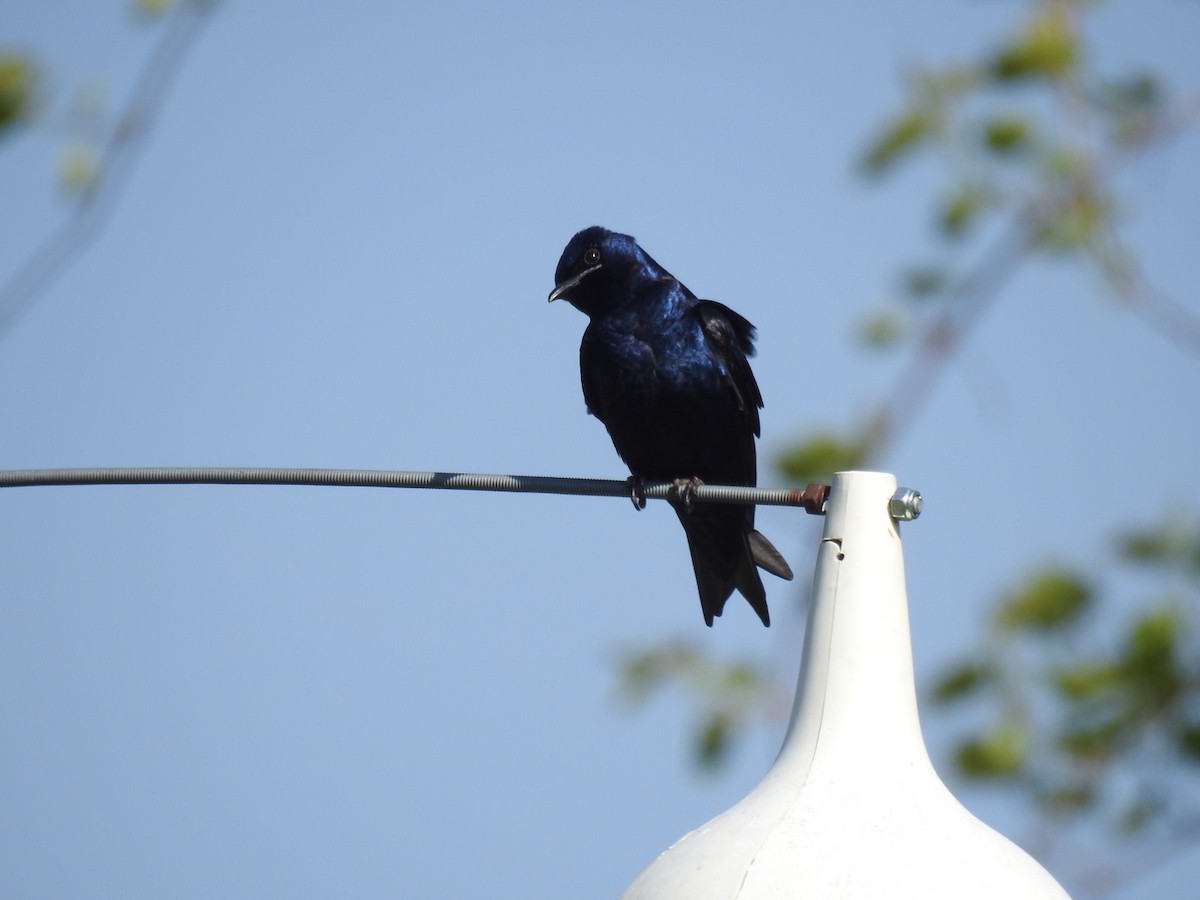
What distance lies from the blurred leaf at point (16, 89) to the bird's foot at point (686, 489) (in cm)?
218

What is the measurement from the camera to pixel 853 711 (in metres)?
2.99

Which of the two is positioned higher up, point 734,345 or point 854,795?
point 734,345

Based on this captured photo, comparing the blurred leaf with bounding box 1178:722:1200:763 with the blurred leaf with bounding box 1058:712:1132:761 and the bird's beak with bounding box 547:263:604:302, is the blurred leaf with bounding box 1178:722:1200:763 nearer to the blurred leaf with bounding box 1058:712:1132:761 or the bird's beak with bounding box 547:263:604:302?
the blurred leaf with bounding box 1058:712:1132:761

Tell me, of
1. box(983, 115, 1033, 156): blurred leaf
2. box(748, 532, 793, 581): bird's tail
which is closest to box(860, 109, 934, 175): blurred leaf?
box(983, 115, 1033, 156): blurred leaf

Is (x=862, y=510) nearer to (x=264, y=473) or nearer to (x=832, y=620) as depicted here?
(x=832, y=620)

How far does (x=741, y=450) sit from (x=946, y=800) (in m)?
3.30

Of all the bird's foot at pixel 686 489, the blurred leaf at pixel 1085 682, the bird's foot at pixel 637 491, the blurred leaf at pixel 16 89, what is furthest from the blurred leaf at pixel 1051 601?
the blurred leaf at pixel 16 89

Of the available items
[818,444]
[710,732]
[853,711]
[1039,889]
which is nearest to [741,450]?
[710,732]

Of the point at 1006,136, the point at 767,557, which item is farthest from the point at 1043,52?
the point at 767,557

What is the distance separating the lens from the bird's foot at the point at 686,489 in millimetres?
→ 4981

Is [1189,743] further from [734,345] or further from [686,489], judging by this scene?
[734,345]

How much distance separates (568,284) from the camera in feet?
20.4

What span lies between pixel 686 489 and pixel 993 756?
2.07m

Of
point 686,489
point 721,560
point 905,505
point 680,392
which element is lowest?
point 905,505
